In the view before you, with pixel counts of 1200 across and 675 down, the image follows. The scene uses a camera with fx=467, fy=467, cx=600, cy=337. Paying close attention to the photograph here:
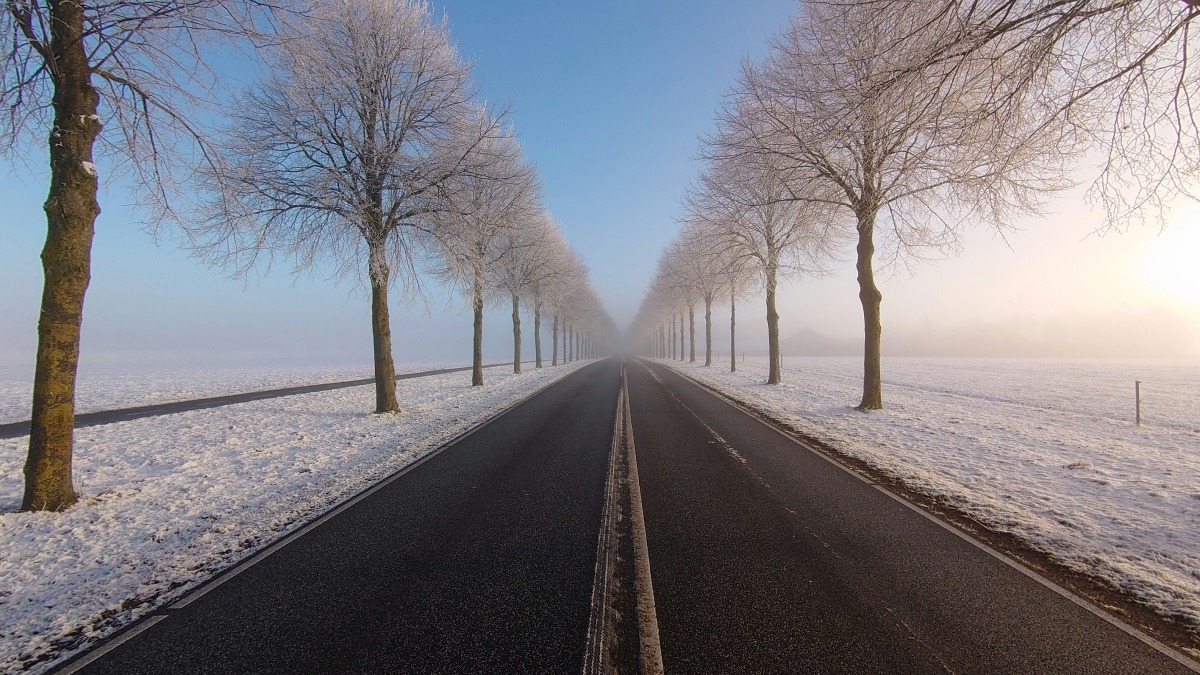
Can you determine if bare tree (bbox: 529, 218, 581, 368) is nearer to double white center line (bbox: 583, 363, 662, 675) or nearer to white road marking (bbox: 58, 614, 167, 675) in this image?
double white center line (bbox: 583, 363, 662, 675)

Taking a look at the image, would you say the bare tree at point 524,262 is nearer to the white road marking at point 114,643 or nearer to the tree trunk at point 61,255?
the tree trunk at point 61,255

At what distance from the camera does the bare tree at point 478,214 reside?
11.5 m

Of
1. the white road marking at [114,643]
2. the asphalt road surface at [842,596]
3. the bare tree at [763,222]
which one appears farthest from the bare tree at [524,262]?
the white road marking at [114,643]

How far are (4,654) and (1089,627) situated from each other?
20.6 ft

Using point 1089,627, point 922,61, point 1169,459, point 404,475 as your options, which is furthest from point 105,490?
point 1169,459

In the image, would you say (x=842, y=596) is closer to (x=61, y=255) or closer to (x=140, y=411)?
(x=61, y=255)

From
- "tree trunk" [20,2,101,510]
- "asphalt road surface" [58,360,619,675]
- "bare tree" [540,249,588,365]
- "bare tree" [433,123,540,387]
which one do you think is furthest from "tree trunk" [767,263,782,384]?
"tree trunk" [20,2,101,510]

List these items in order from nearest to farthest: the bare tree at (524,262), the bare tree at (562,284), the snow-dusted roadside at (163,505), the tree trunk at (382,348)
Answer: the snow-dusted roadside at (163,505) → the tree trunk at (382,348) → the bare tree at (524,262) → the bare tree at (562,284)

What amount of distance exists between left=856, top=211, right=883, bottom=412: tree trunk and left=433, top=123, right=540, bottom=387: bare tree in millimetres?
9211

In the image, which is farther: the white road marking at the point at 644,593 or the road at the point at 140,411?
the road at the point at 140,411

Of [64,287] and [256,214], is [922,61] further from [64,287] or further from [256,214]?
[256,214]

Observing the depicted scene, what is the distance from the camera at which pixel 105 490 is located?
5.69 m

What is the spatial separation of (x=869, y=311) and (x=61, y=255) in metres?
14.7

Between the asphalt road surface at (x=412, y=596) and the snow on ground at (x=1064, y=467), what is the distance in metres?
3.98
